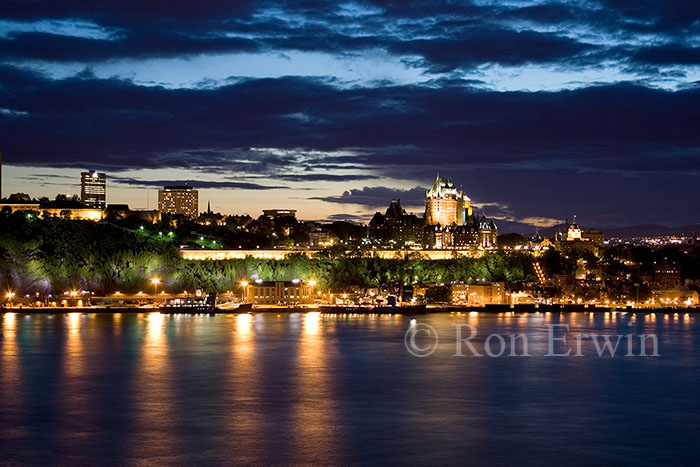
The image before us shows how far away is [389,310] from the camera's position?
6056 cm

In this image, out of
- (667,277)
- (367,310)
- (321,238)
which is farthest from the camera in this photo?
(321,238)

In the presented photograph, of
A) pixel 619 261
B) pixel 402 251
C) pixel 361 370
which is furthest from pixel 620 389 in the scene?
pixel 619 261

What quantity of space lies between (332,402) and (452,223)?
317 ft

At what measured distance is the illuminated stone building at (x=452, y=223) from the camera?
112000 millimetres

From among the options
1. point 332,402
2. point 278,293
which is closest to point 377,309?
point 278,293

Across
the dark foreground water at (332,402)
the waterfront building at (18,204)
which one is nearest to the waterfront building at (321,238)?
the waterfront building at (18,204)

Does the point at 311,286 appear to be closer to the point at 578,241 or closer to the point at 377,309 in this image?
the point at 377,309

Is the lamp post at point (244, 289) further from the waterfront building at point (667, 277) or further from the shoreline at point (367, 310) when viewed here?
the waterfront building at point (667, 277)

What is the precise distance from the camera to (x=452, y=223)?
388 feet

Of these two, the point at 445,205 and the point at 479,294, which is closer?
the point at 479,294

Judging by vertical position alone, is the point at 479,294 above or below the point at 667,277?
below

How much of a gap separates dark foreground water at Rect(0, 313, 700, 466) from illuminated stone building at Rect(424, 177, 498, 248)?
7407 centimetres

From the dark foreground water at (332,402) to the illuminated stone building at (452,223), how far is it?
74.1 m

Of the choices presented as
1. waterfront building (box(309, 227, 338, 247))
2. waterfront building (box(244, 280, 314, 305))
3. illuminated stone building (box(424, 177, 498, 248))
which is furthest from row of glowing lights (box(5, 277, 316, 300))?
illuminated stone building (box(424, 177, 498, 248))
